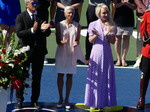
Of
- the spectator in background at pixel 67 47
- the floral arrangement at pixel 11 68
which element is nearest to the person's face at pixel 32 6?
the spectator in background at pixel 67 47

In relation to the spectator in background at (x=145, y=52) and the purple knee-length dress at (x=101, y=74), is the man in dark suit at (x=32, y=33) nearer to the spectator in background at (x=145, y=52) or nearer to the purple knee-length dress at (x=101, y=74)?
the purple knee-length dress at (x=101, y=74)

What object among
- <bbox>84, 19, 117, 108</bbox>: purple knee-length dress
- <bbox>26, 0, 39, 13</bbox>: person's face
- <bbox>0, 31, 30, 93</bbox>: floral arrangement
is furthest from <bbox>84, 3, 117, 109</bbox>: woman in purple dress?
<bbox>0, 31, 30, 93</bbox>: floral arrangement

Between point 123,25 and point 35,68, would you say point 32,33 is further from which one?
point 123,25

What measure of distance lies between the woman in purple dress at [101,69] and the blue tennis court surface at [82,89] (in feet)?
1.33

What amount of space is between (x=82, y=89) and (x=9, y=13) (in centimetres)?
261

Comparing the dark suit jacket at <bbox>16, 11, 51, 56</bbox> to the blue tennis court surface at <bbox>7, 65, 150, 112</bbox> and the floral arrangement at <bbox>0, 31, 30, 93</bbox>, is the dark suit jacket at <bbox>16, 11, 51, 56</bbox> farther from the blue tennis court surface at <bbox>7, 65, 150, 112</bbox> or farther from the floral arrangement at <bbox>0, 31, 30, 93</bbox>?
the floral arrangement at <bbox>0, 31, 30, 93</bbox>

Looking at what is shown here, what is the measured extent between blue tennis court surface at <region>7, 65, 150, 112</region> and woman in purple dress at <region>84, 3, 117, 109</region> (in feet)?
1.33

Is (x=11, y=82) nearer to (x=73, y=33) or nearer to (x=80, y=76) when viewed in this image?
(x=73, y=33)

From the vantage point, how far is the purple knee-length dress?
9.66 meters

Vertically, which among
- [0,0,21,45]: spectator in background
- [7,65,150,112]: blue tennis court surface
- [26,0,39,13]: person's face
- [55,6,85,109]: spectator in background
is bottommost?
[7,65,150,112]: blue tennis court surface

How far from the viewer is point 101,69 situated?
9656mm

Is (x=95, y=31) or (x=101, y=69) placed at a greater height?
(x=95, y=31)

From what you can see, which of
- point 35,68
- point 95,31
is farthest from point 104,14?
point 35,68

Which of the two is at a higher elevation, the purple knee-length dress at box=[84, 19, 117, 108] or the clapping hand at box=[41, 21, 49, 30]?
the clapping hand at box=[41, 21, 49, 30]
